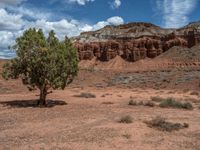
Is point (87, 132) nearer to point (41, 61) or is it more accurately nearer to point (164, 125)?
point (164, 125)

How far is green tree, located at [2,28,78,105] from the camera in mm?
→ 23984

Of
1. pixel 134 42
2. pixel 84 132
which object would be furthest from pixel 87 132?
pixel 134 42

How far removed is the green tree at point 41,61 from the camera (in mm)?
23984

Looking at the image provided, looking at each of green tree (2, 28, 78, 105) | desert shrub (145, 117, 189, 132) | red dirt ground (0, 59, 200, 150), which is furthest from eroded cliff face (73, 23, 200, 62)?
desert shrub (145, 117, 189, 132)

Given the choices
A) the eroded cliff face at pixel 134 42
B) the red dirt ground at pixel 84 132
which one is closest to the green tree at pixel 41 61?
the red dirt ground at pixel 84 132

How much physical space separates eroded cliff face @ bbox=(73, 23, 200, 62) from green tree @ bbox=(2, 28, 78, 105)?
72.7m

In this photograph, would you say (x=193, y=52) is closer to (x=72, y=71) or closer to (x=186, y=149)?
(x=72, y=71)

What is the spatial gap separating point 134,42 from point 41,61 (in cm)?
7989

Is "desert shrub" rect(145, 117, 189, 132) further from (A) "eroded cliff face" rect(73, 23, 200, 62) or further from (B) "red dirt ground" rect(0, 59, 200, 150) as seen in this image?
(A) "eroded cliff face" rect(73, 23, 200, 62)

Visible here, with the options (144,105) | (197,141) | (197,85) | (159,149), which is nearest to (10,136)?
(159,149)

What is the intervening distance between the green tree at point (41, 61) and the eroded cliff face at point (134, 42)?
72663 mm

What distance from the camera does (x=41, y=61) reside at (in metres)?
23.9

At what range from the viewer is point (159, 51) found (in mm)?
97750

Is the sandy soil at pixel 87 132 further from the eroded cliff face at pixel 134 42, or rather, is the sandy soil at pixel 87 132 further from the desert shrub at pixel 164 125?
the eroded cliff face at pixel 134 42
